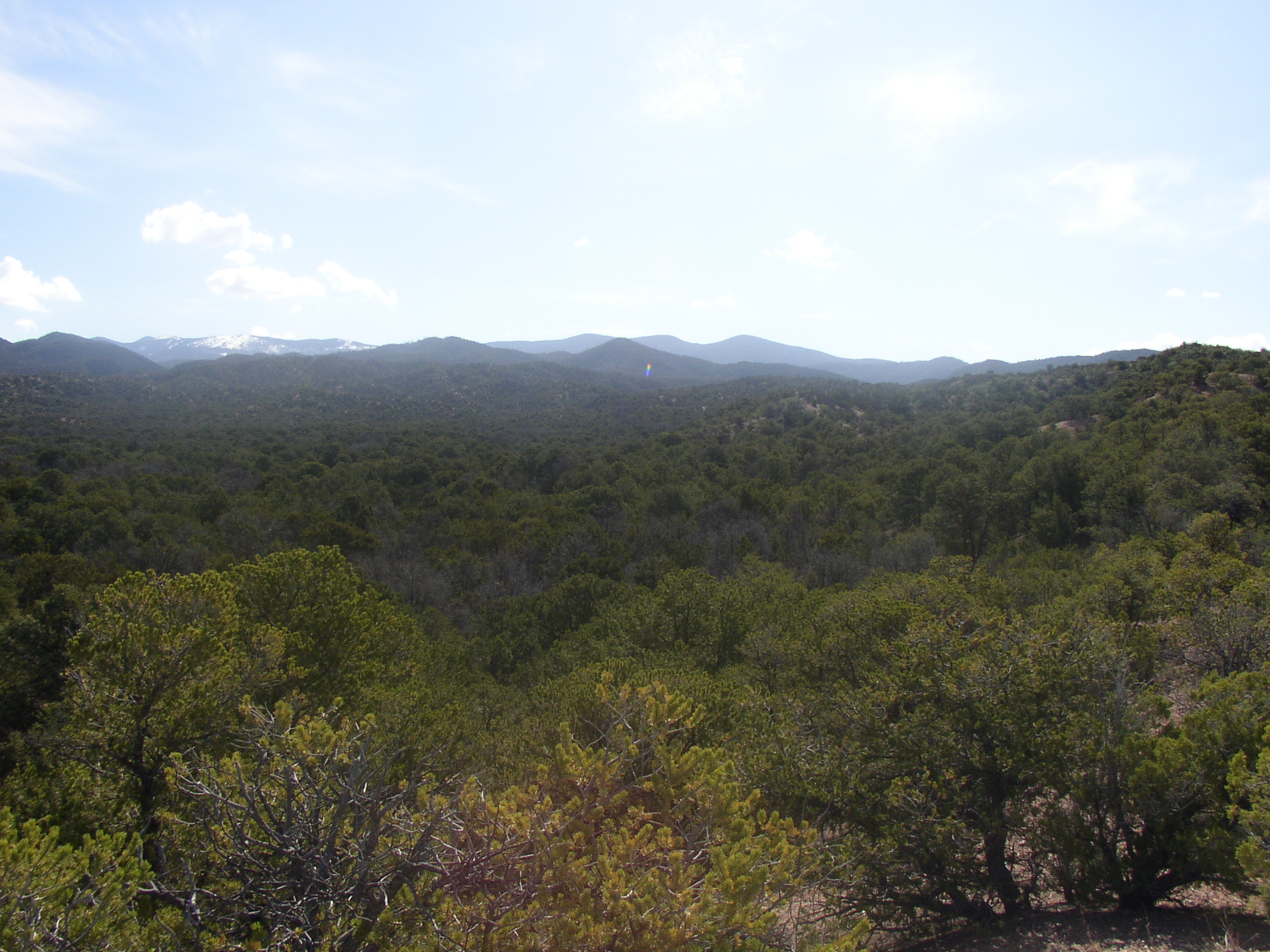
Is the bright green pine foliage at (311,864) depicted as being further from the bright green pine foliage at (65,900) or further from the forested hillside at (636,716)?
the bright green pine foliage at (65,900)

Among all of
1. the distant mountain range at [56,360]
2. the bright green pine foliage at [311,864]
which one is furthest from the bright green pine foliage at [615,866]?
the distant mountain range at [56,360]

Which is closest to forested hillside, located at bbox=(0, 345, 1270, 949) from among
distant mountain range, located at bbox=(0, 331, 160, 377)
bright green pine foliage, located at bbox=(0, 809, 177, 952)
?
bright green pine foliage, located at bbox=(0, 809, 177, 952)

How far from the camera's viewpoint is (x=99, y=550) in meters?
25.9

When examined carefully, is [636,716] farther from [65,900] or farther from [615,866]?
[65,900]

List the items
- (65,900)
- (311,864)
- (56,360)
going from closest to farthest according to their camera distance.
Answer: (65,900) → (311,864) → (56,360)

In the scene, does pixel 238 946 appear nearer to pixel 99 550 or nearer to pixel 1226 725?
pixel 1226 725

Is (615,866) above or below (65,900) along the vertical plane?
below

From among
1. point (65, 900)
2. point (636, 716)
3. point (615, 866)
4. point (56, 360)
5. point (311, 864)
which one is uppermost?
point (56, 360)

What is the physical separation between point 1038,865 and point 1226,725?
A: 11.0 ft

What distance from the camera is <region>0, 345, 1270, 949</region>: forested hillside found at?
17.1 ft

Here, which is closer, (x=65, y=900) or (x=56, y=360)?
(x=65, y=900)

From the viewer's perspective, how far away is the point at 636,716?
9.02 m

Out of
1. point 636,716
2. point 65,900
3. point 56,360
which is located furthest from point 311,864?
point 56,360

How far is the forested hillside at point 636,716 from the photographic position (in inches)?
205
